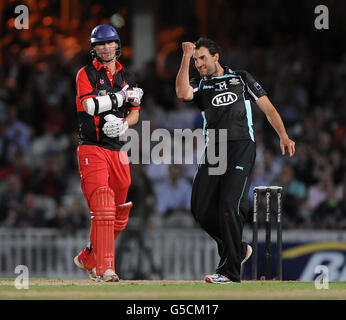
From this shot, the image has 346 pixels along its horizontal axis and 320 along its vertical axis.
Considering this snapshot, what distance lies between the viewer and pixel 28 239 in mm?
15484

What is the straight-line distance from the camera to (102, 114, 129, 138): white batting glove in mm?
9703

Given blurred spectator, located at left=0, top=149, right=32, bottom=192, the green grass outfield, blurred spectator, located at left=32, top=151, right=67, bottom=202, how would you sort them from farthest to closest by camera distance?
blurred spectator, located at left=0, top=149, right=32, bottom=192 → blurred spectator, located at left=32, top=151, right=67, bottom=202 → the green grass outfield

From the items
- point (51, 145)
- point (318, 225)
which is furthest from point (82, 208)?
point (318, 225)

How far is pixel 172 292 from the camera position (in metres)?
8.48

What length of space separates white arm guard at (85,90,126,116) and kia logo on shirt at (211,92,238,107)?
969mm

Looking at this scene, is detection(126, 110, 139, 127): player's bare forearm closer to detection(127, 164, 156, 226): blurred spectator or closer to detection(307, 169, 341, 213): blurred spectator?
detection(127, 164, 156, 226): blurred spectator

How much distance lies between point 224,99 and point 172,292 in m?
2.29

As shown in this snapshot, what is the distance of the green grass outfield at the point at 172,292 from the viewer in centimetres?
829

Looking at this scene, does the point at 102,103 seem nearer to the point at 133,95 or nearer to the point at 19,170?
the point at 133,95

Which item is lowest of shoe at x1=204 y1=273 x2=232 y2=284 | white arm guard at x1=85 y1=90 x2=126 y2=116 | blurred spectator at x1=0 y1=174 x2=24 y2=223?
shoe at x1=204 y1=273 x2=232 y2=284

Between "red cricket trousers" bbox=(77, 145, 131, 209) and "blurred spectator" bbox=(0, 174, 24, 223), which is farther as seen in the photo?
"blurred spectator" bbox=(0, 174, 24, 223)

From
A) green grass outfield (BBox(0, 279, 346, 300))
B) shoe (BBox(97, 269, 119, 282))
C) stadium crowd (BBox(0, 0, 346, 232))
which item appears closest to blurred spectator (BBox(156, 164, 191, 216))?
stadium crowd (BBox(0, 0, 346, 232))

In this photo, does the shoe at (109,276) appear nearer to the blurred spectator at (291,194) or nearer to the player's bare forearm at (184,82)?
the player's bare forearm at (184,82)

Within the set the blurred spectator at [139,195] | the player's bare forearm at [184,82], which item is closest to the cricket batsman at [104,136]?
the player's bare forearm at [184,82]
